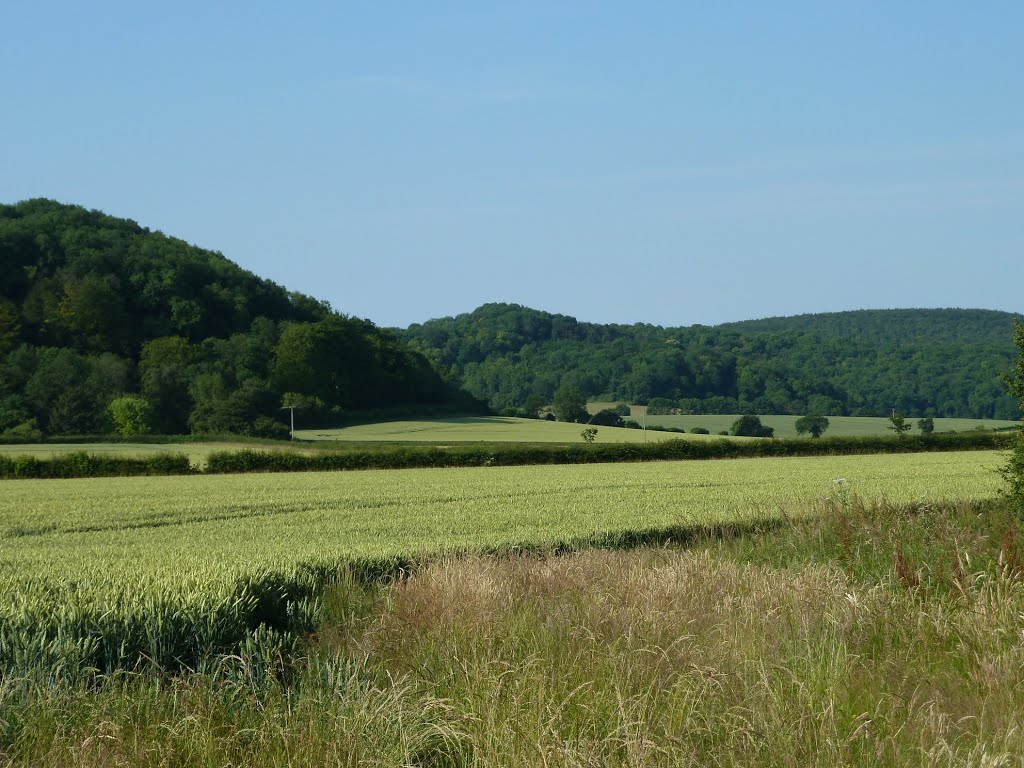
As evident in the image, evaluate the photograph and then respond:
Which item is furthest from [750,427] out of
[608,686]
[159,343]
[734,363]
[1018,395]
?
[608,686]

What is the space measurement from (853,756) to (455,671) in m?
2.36

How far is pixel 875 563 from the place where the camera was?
941 centimetres

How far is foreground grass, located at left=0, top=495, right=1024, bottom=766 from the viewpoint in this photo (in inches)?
183

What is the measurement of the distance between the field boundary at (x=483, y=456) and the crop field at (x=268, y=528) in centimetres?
394

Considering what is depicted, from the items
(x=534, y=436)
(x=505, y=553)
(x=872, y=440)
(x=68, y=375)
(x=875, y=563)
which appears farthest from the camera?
(x=68, y=375)

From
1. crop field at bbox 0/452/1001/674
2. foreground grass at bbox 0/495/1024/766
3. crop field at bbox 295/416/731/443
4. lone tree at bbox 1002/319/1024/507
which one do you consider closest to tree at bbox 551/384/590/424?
crop field at bbox 295/416/731/443

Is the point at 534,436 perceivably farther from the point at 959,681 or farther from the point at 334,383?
the point at 959,681

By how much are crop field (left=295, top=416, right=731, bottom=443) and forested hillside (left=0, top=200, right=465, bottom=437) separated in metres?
4.45

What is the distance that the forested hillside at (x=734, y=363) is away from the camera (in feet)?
268

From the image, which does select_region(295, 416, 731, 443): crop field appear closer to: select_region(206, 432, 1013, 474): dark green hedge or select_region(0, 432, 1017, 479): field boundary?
select_region(206, 432, 1013, 474): dark green hedge

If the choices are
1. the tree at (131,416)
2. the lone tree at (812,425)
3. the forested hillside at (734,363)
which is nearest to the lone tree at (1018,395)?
the lone tree at (812,425)

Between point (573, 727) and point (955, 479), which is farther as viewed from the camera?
point (955, 479)

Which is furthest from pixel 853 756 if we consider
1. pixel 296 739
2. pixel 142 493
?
pixel 142 493

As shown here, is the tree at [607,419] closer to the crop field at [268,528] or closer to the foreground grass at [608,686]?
the crop field at [268,528]
